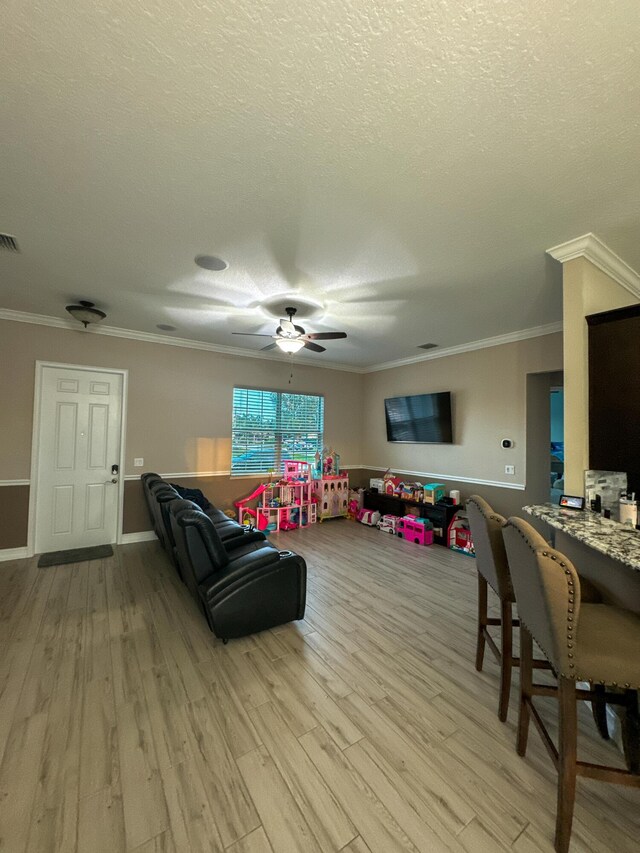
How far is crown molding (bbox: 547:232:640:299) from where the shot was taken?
221cm

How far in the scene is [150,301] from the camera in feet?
11.3

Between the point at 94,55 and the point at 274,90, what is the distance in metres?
0.66

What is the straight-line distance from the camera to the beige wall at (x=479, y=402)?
4156 mm

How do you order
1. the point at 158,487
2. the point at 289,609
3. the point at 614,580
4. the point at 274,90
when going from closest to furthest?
the point at 274,90
the point at 614,580
the point at 289,609
the point at 158,487

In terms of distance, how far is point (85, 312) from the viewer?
3443 mm

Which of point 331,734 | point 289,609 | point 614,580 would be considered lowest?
point 331,734

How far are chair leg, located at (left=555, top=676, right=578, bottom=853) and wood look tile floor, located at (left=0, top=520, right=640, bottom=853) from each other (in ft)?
0.35

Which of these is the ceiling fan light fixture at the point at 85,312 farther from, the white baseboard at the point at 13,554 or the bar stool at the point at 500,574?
the bar stool at the point at 500,574

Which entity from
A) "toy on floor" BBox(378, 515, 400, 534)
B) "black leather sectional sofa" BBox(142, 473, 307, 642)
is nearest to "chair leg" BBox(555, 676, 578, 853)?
"black leather sectional sofa" BBox(142, 473, 307, 642)

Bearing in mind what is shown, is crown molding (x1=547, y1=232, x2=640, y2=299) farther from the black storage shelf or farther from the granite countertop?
the black storage shelf

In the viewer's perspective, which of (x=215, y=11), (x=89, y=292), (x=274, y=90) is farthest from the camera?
(x=89, y=292)

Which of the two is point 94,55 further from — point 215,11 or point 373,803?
point 373,803

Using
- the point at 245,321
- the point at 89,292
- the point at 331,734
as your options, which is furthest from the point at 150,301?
the point at 331,734

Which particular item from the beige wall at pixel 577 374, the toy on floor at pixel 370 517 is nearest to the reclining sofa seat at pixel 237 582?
the beige wall at pixel 577 374
